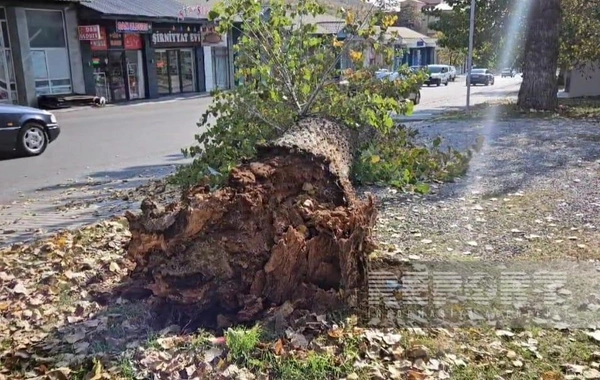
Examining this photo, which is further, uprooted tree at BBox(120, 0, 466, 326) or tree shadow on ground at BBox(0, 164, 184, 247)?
tree shadow on ground at BBox(0, 164, 184, 247)

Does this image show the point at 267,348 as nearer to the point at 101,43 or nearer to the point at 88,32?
the point at 88,32

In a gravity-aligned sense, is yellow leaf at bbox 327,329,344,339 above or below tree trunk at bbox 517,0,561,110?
below

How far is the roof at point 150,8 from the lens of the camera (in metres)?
24.9

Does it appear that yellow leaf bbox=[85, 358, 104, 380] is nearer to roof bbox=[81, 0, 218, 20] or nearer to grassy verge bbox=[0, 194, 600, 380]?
grassy verge bbox=[0, 194, 600, 380]

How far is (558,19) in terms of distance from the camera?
1648cm

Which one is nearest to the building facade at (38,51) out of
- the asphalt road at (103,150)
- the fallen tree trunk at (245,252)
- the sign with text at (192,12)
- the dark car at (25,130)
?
the asphalt road at (103,150)

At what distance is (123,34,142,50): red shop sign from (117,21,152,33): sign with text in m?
0.59

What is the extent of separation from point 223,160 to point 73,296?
10.2 feet

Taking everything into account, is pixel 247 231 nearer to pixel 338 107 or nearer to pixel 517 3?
pixel 338 107

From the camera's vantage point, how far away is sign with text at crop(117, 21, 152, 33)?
25922 mm

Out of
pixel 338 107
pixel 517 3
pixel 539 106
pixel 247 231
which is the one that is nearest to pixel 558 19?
pixel 539 106

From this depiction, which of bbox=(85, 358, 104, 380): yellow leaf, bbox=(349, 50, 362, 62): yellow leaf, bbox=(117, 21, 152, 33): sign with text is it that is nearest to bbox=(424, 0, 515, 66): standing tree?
bbox=(117, 21, 152, 33): sign with text

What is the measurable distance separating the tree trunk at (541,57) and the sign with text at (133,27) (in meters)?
17.6

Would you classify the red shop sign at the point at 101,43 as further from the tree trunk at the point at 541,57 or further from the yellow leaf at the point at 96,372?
the yellow leaf at the point at 96,372
